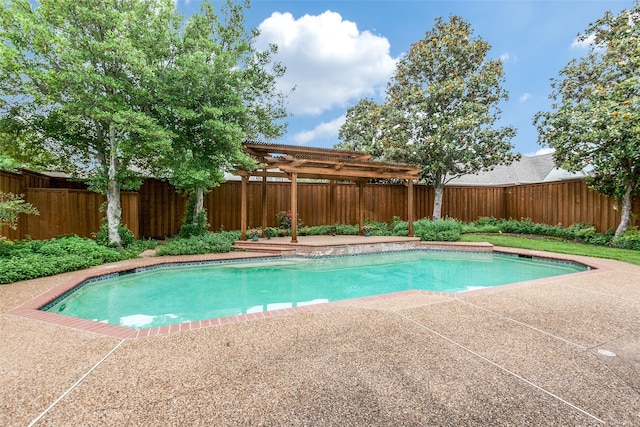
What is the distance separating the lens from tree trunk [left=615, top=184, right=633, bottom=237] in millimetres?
9359

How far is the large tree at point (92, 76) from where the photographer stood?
6.47 m

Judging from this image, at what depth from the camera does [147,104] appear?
25.9 ft

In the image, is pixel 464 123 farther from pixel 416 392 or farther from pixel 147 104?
pixel 416 392

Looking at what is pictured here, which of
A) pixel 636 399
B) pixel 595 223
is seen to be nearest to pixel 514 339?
pixel 636 399

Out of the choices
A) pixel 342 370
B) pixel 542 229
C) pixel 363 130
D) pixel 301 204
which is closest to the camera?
pixel 342 370

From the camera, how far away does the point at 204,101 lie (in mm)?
8383

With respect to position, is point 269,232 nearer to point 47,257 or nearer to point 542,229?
point 47,257

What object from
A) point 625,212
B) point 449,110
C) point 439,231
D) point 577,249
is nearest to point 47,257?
point 439,231

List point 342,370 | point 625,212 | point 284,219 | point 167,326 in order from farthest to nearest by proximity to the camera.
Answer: point 284,219, point 625,212, point 167,326, point 342,370

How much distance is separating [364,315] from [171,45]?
27.7ft

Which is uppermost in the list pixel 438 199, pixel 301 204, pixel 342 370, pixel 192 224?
pixel 438 199

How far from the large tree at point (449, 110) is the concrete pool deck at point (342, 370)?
9615 mm

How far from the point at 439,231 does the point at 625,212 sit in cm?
538

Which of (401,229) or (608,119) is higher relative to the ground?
(608,119)
